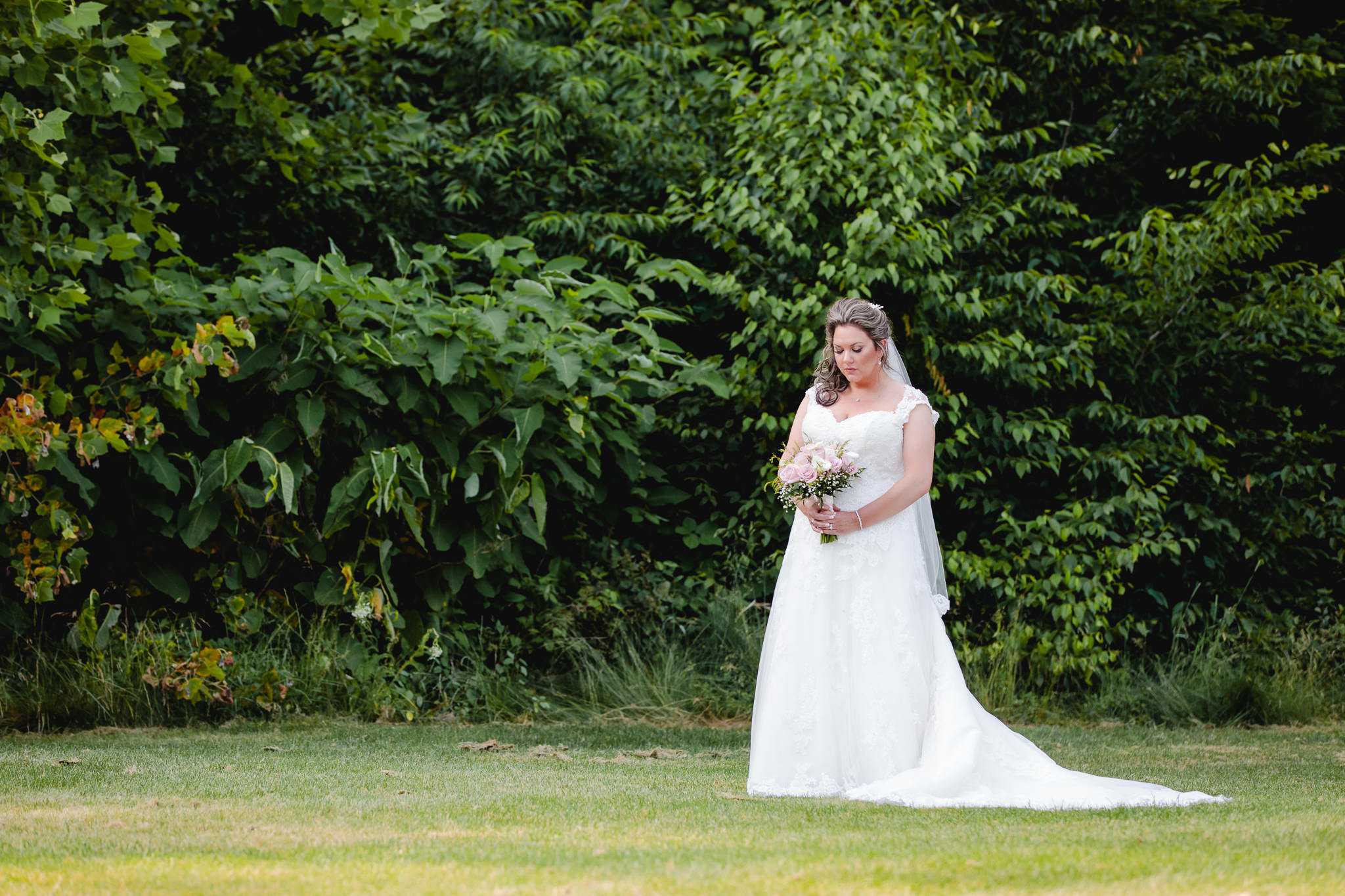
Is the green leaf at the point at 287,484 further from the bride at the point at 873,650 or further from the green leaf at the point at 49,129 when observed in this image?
the bride at the point at 873,650

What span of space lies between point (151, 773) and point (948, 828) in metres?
3.19

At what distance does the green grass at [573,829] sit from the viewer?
3295 millimetres

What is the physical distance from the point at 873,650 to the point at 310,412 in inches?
144

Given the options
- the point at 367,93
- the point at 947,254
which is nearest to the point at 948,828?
the point at 947,254

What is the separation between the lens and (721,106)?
31.6 ft

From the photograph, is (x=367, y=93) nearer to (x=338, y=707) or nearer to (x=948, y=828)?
(x=338, y=707)

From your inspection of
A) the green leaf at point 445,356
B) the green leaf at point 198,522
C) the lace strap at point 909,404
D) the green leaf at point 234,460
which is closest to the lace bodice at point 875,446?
the lace strap at point 909,404

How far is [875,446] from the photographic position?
5.45 meters

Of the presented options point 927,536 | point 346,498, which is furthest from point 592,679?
point 927,536

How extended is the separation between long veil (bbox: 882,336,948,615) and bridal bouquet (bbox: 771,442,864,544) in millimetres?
357

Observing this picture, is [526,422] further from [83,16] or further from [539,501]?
[83,16]

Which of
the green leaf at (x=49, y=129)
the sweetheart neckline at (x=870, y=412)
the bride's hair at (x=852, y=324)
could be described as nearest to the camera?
the bride's hair at (x=852, y=324)

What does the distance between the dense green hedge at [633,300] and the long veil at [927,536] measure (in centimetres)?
240

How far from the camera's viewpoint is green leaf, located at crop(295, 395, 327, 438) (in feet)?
24.0
